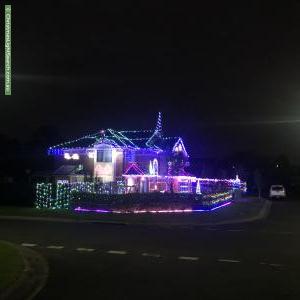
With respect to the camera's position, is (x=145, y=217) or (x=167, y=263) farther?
(x=145, y=217)

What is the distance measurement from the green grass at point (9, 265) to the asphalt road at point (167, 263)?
671 millimetres

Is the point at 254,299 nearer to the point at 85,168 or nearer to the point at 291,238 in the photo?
the point at 291,238

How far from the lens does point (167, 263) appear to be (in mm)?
13281

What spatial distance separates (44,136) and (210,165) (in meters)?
A: 39.8

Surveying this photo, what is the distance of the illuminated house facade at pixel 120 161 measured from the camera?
4631 centimetres

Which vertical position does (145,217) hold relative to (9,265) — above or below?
above

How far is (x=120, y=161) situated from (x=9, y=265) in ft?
113

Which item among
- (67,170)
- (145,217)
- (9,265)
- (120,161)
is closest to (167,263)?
(9,265)

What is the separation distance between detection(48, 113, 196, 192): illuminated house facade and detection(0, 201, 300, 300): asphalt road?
78.1ft

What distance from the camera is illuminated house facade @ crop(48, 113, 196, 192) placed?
46.3 meters

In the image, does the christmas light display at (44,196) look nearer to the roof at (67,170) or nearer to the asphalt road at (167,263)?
the roof at (67,170)

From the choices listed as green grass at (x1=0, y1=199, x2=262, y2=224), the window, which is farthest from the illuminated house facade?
green grass at (x1=0, y1=199, x2=262, y2=224)

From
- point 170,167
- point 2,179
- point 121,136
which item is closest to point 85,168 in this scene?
point 121,136

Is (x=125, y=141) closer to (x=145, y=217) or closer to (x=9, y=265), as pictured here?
(x=145, y=217)
